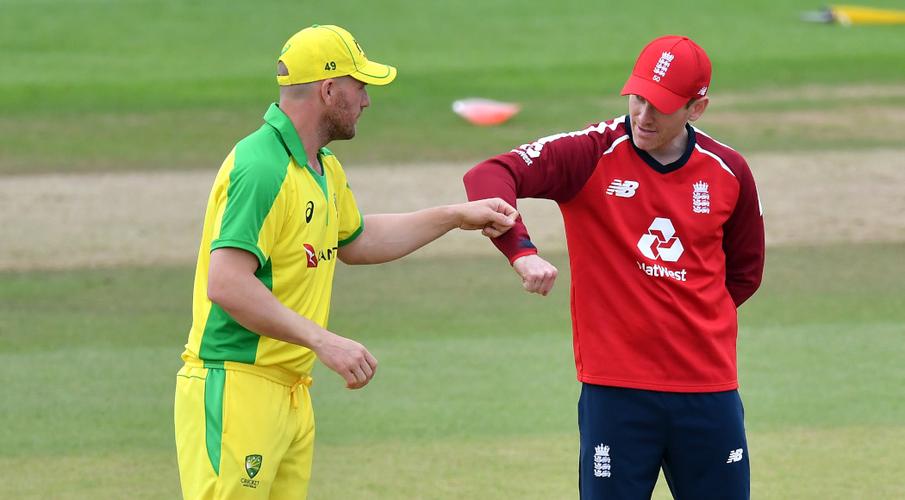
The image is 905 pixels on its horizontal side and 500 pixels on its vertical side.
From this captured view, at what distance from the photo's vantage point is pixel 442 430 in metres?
8.64

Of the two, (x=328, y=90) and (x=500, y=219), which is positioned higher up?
(x=328, y=90)

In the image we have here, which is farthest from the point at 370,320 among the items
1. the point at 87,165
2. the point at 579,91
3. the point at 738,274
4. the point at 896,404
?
the point at 579,91

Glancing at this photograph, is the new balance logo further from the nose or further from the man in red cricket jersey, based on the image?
the nose

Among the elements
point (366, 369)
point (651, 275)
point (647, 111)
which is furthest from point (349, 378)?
point (647, 111)

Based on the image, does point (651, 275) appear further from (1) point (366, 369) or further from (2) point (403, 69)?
(2) point (403, 69)

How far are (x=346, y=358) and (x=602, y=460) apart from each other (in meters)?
1.08

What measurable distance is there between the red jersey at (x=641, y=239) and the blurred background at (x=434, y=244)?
248 cm

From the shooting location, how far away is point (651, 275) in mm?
5328

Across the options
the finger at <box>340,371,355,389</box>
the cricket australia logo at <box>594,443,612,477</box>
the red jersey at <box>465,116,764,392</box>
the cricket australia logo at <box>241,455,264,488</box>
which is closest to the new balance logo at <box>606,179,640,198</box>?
the red jersey at <box>465,116,764,392</box>

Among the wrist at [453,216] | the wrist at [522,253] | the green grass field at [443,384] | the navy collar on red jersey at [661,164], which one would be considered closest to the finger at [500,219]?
the wrist at [522,253]

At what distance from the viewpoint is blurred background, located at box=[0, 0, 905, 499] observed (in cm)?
833

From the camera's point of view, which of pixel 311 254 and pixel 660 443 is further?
pixel 660 443

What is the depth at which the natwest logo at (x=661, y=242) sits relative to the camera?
210 inches

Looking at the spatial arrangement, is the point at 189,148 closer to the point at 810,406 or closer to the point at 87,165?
the point at 87,165
